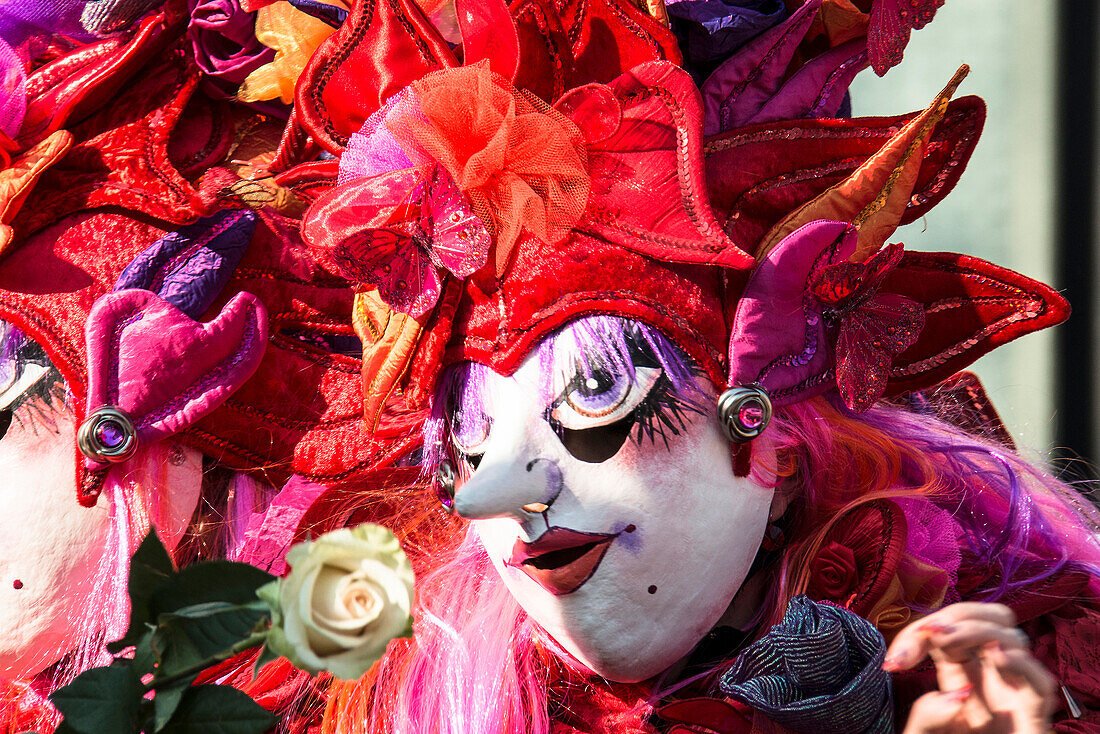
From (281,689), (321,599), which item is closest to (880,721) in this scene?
(321,599)

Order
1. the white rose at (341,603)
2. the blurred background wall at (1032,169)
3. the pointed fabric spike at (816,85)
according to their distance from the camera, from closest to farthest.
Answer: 1. the white rose at (341,603)
2. the pointed fabric spike at (816,85)
3. the blurred background wall at (1032,169)

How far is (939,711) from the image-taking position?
2.58 ft

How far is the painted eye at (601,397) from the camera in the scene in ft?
3.12

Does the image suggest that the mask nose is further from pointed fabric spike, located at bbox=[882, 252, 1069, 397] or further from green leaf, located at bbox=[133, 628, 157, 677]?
pointed fabric spike, located at bbox=[882, 252, 1069, 397]

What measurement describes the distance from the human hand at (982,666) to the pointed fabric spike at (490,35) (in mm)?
606

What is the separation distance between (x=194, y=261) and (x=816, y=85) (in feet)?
2.29

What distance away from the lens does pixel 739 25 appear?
1.09m

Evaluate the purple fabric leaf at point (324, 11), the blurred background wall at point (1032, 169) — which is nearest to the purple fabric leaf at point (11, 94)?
the purple fabric leaf at point (324, 11)

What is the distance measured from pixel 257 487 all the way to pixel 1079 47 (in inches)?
80.3

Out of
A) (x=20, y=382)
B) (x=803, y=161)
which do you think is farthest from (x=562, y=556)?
(x=20, y=382)

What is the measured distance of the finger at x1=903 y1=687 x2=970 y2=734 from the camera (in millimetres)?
776

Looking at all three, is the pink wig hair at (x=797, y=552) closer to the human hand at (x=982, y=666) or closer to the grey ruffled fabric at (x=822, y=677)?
the grey ruffled fabric at (x=822, y=677)

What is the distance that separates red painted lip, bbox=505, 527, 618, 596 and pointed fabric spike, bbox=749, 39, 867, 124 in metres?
0.47

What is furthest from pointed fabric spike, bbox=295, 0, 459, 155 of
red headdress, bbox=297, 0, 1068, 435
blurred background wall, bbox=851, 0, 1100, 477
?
blurred background wall, bbox=851, 0, 1100, 477
